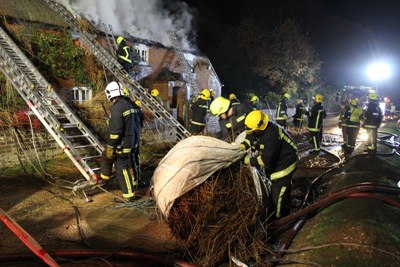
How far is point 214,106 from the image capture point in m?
6.18

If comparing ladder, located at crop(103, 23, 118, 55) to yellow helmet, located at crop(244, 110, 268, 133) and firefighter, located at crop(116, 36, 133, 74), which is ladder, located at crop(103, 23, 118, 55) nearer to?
firefighter, located at crop(116, 36, 133, 74)

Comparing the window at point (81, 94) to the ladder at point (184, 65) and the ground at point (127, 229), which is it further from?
the ladder at point (184, 65)

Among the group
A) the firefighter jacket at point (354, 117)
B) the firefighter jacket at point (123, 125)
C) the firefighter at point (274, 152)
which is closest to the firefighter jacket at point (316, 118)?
the firefighter jacket at point (354, 117)

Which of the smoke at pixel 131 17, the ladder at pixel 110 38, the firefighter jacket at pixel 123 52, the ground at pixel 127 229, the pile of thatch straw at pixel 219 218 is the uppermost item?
the smoke at pixel 131 17

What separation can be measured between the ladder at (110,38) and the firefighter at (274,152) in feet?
27.5

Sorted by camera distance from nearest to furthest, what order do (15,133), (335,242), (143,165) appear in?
(335,242) → (15,133) → (143,165)

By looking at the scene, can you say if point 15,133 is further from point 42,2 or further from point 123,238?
point 42,2

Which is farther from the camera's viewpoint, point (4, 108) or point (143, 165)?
point (143, 165)

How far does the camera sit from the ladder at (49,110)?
562 centimetres

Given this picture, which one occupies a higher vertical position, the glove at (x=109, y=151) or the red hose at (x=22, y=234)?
the glove at (x=109, y=151)

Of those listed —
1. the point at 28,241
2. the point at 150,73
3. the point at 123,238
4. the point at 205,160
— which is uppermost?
the point at 150,73

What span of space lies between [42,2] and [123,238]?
33.2ft

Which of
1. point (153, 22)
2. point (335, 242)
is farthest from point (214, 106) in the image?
point (153, 22)

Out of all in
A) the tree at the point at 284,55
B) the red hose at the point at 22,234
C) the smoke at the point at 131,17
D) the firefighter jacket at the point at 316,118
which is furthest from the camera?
the tree at the point at 284,55
